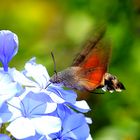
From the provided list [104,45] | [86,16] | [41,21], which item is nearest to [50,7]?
[41,21]

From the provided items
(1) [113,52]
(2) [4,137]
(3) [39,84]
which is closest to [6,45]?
(3) [39,84]

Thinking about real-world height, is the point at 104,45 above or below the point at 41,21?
above

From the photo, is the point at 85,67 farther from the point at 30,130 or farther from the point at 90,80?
the point at 30,130

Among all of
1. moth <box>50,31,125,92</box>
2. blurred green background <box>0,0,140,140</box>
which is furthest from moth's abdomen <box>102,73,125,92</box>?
blurred green background <box>0,0,140,140</box>

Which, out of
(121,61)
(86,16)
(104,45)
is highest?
(104,45)

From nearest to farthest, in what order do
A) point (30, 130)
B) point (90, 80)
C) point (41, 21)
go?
point (30, 130)
point (90, 80)
point (41, 21)

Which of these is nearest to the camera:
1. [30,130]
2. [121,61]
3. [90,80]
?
[30,130]

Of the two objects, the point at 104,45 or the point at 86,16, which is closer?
the point at 104,45
